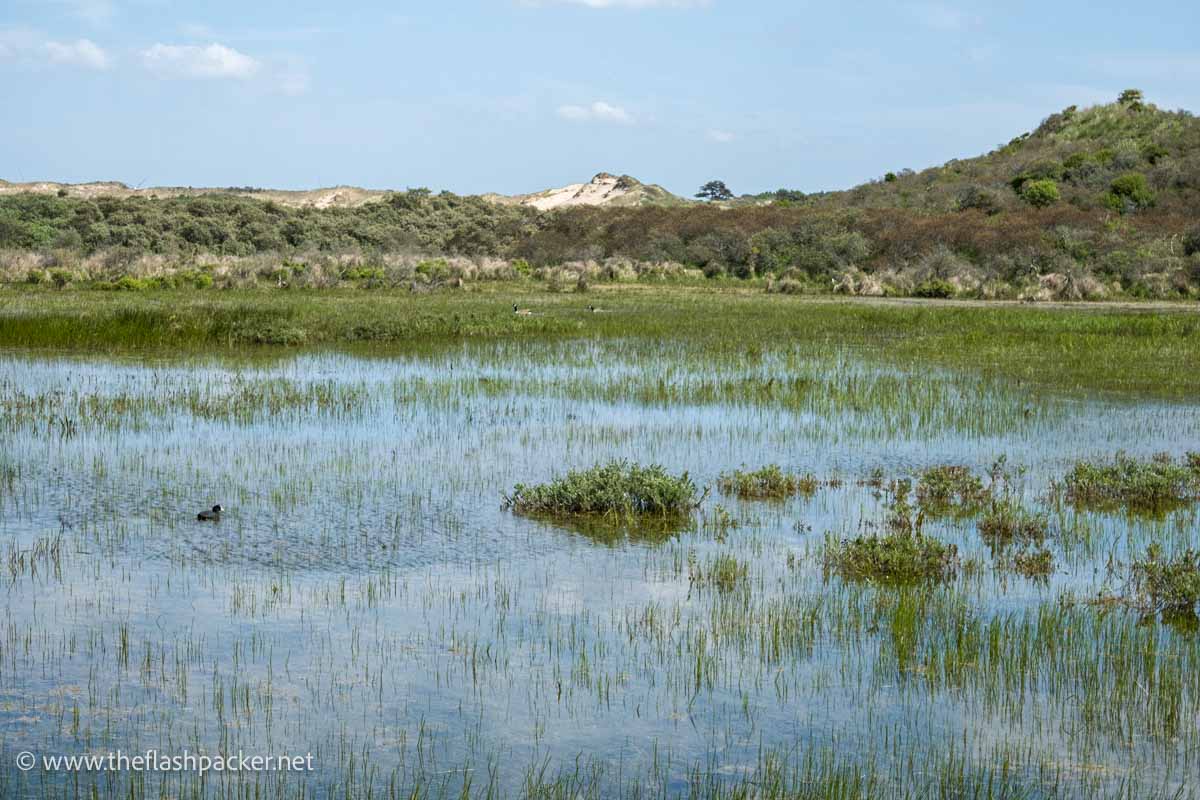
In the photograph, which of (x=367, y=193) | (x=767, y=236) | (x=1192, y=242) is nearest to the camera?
(x=1192, y=242)

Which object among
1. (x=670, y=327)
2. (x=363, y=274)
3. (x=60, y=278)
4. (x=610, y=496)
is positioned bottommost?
(x=610, y=496)

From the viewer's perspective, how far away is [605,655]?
7426mm

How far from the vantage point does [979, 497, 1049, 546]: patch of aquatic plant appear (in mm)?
10391

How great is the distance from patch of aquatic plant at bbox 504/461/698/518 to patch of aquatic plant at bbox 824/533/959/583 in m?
1.89

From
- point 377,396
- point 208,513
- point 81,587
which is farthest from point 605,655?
point 377,396

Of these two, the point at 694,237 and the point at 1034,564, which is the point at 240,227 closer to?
the point at 694,237

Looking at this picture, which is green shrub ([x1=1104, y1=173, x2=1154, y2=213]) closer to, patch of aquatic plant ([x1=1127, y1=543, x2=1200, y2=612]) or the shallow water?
the shallow water

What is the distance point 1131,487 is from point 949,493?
5.60ft

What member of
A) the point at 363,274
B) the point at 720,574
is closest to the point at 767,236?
the point at 363,274

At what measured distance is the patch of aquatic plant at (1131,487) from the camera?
1173 cm

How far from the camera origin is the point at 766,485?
40.6 ft

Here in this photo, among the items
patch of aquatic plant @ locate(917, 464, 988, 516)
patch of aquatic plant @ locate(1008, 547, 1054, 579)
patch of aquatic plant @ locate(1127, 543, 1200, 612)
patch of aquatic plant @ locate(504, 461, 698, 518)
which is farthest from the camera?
patch of aquatic plant @ locate(917, 464, 988, 516)

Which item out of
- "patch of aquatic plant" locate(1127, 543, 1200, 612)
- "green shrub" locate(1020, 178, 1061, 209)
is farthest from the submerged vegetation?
"green shrub" locate(1020, 178, 1061, 209)

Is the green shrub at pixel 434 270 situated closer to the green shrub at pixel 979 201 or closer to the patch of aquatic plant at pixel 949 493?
the green shrub at pixel 979 201
